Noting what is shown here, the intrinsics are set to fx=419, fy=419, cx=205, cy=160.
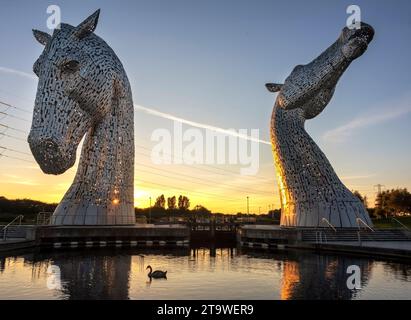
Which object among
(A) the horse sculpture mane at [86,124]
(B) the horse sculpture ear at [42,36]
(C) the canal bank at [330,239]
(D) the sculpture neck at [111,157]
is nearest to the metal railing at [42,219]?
(A) the horse sculpture mane at [86,124]

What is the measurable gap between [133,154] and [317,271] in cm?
1646

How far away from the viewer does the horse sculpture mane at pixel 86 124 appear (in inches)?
797

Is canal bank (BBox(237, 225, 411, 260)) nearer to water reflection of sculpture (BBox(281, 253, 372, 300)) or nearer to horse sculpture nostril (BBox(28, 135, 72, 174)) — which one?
water reflection of sculpture (BBox(281, 253, 372, 300))

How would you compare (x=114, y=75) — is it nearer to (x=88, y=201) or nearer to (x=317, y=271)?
(x=88, y=201)

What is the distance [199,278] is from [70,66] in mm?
13116

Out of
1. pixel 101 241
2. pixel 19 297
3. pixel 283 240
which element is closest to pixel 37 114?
pixel 101 241

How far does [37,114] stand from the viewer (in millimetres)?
19984

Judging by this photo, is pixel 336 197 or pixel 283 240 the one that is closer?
pixel 283 240

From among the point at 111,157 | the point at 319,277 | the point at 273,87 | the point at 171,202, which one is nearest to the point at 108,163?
the point at 111,157

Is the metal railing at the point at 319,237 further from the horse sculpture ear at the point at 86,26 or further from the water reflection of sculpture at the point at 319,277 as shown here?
the horse sculpture ear at the point at 86,26

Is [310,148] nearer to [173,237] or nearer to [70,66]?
[173,237]

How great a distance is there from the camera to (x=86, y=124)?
884 inches
